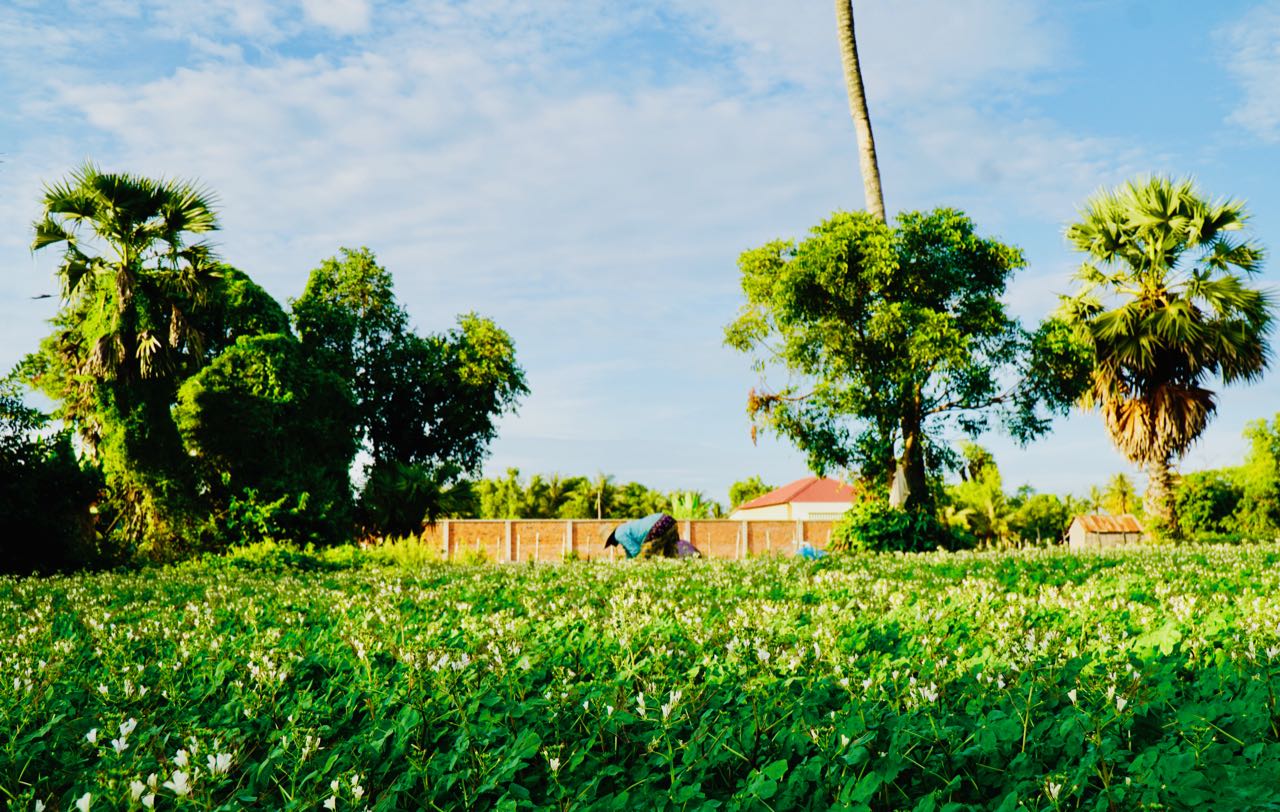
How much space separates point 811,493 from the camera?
60.7m

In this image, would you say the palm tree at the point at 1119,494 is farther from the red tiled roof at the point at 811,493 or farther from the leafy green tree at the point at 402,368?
the leafy green tree at the point at 402,368

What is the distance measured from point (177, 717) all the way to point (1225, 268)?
26515mm

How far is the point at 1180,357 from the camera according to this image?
2377cm

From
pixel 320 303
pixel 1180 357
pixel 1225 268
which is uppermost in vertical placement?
pixel 320 303

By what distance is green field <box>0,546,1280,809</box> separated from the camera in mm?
2756

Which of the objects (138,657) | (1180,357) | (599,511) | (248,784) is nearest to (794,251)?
(1180,357)

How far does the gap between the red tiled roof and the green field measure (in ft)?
177

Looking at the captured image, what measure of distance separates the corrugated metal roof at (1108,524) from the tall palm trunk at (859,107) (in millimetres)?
27697

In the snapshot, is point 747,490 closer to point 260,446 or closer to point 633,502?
point 633,502

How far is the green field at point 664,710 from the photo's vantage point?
2756mm

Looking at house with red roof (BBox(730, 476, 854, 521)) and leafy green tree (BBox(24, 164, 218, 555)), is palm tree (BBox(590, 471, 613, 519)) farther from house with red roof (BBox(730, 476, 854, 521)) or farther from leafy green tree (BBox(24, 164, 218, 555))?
leafy green tree (BBox(24, 164, 218, 555))

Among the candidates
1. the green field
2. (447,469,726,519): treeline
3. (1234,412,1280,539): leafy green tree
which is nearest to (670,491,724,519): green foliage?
(447,469,726,519): treeline

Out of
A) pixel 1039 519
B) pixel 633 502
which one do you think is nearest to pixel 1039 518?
pixel 1039 519

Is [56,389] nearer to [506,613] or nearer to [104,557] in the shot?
[104,557]
